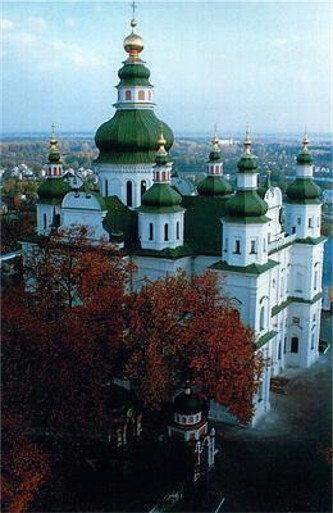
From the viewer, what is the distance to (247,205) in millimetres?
18906

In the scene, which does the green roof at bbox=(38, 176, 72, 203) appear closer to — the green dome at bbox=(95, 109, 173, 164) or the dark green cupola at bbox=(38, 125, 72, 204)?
the dark green cupola at bbox=(38, 125, 72, 204)

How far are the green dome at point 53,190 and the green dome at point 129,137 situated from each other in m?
1.89

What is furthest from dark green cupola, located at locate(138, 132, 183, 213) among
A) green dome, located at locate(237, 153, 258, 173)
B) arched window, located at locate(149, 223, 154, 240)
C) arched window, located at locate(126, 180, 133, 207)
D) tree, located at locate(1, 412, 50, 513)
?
tree, located at locate(1, 412, 50, 513)

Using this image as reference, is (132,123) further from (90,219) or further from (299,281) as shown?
(299,281)

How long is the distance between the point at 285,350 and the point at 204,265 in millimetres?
5194

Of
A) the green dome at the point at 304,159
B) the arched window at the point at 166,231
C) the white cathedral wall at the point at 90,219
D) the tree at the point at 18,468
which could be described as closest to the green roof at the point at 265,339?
the arched window at the point at 166,231

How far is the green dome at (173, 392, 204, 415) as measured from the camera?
55.4ft

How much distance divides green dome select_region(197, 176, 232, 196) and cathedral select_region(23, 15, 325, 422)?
39 mm

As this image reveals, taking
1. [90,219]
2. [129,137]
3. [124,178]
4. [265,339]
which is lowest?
[265,339]

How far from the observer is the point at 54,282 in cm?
1906

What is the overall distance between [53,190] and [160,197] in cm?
509

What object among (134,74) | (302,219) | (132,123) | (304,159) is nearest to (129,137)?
(132,123)

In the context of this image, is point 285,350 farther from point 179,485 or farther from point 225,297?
point 179,485

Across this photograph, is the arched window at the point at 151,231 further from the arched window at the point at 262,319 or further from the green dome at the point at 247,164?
the arched window at the point at 262,319
